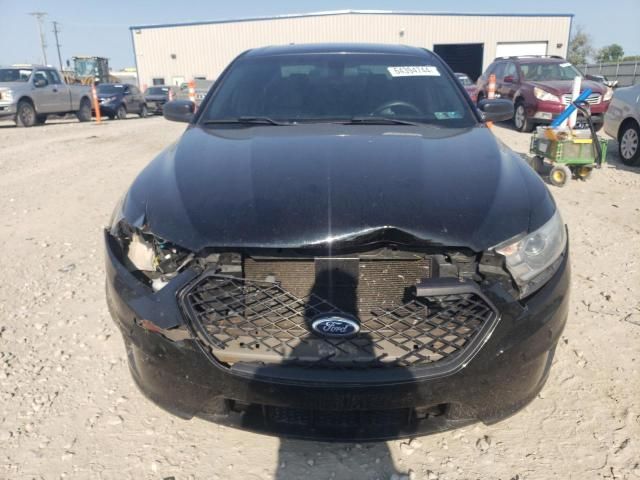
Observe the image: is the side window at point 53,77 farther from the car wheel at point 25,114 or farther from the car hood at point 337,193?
the car hood at point 337,193

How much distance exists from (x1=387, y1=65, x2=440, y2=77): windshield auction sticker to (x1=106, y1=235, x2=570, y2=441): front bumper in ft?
5.70

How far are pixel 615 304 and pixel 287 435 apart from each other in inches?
96.9

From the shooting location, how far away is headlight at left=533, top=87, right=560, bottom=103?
1073cm

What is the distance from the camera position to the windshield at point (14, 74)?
14510 millimetres

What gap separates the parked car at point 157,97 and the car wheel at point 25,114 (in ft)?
23.5

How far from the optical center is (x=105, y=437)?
2.09 meters

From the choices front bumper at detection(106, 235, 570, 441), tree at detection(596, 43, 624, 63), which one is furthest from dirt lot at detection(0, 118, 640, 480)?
tree at detection(596, 43, 624, 63)

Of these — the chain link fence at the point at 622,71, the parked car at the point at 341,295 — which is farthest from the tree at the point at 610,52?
the parked car at the point at 341,295

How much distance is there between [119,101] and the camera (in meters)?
19.6

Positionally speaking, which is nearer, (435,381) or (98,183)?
(435,381)

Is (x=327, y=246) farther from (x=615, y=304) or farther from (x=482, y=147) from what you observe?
(x=615, y=304)

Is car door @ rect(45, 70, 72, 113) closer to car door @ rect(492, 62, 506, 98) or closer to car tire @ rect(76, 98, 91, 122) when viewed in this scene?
car tire @ rect(76, 98, 91, 122)

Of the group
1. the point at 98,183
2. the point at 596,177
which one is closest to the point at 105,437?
the point at 98,183

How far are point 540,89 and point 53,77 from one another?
14019 mm
